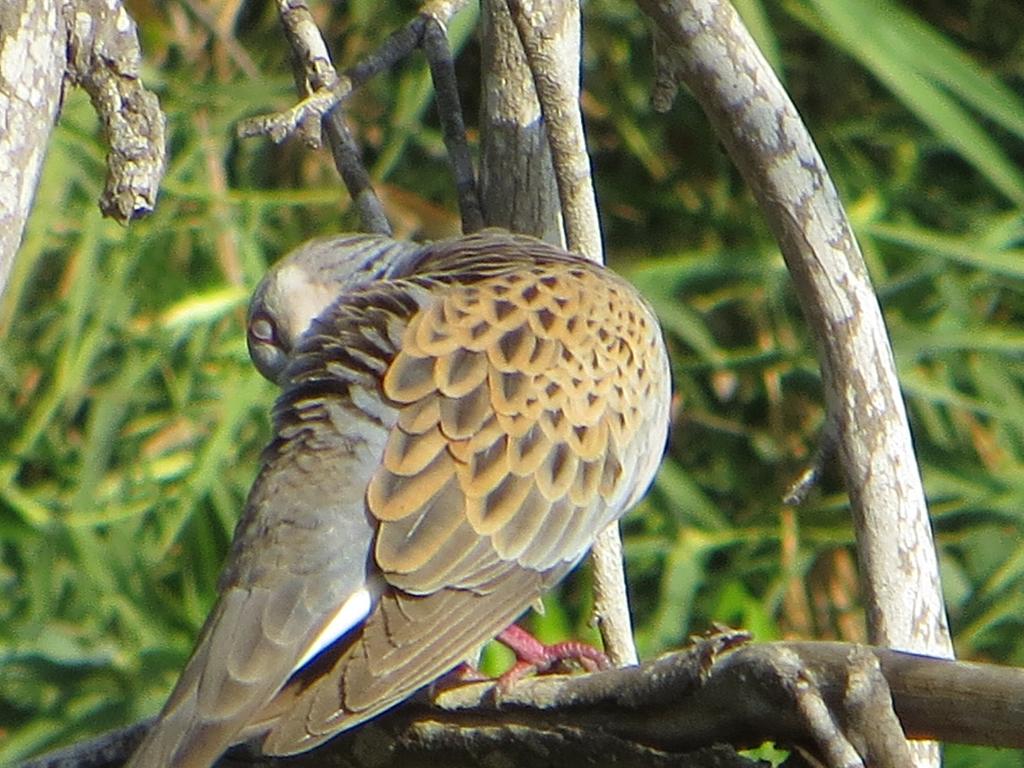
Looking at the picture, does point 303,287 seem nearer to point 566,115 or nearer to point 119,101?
point 566,115

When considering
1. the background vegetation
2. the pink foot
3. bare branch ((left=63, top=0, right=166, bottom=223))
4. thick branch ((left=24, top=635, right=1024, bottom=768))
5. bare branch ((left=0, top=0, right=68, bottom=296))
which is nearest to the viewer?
thick branch ((left=24, top=635, right=1024, bottom=768))

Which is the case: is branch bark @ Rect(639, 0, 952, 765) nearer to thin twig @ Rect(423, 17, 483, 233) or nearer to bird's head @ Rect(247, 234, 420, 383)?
thin twig @ Rect(423, 17, 483, 233)

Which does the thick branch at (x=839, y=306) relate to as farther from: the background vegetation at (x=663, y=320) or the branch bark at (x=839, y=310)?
the background vegetation at (x=663, y=320)

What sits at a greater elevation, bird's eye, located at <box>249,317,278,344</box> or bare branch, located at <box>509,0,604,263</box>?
bare branch, located at <box>509,0,604,263</box>

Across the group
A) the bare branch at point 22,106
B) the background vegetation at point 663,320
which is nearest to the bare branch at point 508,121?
the background vegetation at point 663,320

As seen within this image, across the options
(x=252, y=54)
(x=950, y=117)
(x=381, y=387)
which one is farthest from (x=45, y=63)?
(x=252, y=54)

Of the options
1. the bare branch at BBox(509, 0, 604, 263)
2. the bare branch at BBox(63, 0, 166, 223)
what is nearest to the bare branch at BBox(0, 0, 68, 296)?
the bare branch at BBox(63, 0, 166, 223)

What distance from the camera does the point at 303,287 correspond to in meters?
3.57

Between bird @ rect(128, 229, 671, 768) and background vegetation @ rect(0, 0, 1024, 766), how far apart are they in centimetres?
126

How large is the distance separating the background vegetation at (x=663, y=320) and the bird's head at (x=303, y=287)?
1307 mm

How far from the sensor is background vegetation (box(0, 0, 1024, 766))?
198 inches

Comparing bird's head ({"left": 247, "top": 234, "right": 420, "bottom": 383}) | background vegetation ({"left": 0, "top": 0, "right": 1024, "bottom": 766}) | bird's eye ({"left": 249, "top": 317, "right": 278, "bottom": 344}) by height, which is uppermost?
bird's head ({"left": 247, "top": 234, "right": 420, "bottom": 383})

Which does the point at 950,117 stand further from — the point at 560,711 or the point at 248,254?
the point at 560,711

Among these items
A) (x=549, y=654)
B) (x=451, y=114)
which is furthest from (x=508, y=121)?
(x=549, y=654)
